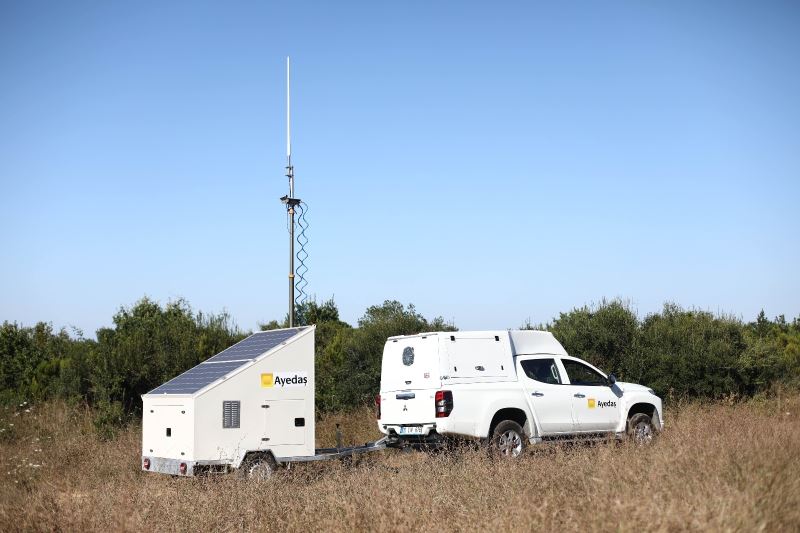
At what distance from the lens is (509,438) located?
14.9 m

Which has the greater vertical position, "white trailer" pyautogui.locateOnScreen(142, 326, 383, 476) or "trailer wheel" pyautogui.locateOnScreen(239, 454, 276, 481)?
"white trailer" pyautogui.locateOnScreen(142, 326, 383, 476)

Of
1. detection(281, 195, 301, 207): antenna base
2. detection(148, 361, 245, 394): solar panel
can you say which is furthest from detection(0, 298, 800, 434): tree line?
detection(148, 361, 245, 394): solar panel

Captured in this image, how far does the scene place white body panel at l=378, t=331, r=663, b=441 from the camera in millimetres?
14578

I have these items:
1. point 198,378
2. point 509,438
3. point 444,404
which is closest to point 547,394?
point 509,438

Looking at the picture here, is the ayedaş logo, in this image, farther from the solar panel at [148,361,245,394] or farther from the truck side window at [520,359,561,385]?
the truck side window at [520,359,561,385]

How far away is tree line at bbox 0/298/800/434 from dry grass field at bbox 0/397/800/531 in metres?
7.34

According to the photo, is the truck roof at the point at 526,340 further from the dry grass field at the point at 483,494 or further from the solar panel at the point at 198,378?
the solar panel at the point at 198,378

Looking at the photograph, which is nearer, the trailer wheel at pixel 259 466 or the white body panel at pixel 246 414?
the white body panel at pixel 246 414

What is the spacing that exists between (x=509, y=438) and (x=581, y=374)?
2195mm

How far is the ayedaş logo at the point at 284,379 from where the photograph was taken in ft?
45.5

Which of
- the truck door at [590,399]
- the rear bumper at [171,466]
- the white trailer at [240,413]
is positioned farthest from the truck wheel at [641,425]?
the rear bumper at [171,466]

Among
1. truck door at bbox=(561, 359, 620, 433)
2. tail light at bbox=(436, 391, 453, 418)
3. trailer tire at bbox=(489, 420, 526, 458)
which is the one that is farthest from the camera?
truck door at bbox=(561, 359, 620, 433)

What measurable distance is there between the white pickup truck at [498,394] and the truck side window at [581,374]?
0.02 metres

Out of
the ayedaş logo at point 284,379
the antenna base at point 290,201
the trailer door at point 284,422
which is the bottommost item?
the trailer door at point 284,422
